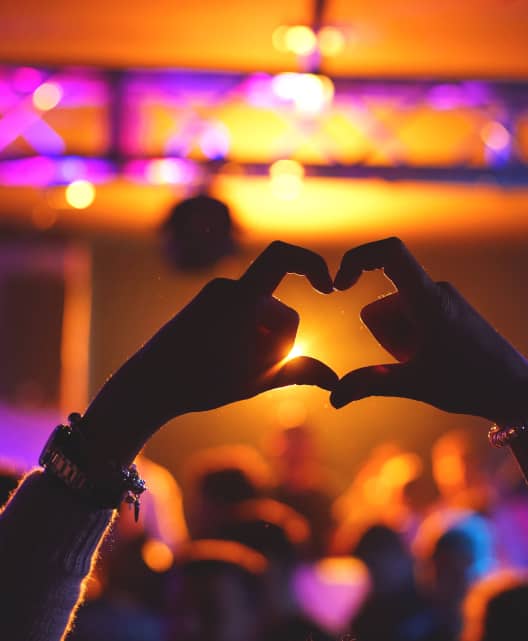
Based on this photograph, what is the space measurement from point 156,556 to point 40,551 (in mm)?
2013

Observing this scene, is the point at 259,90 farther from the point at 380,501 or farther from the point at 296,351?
the point at 296,351

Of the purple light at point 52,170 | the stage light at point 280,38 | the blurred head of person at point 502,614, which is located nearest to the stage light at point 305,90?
the stage light at point 280,38

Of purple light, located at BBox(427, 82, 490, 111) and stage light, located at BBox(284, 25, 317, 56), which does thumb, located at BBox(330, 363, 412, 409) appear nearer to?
stage light, located at BBox(284, 25, 317, 56)

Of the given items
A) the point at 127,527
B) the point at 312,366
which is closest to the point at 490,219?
the point at 127,527

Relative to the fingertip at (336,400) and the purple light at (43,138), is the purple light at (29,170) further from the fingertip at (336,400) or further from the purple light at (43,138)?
the fingertip at (336,400)

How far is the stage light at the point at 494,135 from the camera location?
402 centimetres

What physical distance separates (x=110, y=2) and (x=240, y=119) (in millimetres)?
1370

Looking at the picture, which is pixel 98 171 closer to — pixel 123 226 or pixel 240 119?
pixel 240 119

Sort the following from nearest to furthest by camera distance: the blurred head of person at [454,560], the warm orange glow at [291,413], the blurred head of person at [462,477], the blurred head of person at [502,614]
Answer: the blurred head of person at [502,614], the blurred head of person at [454,560], the blurred head of person at [462,477], the warm orange glow at [291,413]

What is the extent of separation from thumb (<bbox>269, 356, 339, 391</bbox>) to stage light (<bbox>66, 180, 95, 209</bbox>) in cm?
444

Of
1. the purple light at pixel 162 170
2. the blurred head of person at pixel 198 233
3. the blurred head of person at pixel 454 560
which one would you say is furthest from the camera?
the purple light at pixel 162 170

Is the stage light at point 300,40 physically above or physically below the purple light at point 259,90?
above

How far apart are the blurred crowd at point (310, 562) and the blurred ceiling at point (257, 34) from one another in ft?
6.05

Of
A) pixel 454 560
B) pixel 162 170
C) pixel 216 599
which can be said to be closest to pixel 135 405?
pixel 216 599
